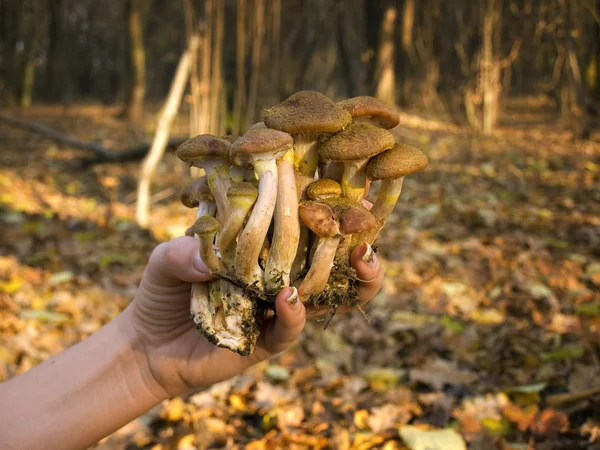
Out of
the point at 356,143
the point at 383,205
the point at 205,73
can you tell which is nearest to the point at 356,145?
the point at 356,143

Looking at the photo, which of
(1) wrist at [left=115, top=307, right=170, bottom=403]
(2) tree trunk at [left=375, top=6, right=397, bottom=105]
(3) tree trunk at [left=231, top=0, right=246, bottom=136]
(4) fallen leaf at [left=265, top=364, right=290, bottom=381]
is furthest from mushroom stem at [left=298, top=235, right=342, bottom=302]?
(2) tree trunk at [left=375, top=6, right=397, bottom=105]

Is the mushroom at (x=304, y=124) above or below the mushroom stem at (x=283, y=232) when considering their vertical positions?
above

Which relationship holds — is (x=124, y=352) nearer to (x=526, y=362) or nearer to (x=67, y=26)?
(x=526, y=362)

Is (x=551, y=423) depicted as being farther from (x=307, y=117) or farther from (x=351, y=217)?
(x=307, y=117)

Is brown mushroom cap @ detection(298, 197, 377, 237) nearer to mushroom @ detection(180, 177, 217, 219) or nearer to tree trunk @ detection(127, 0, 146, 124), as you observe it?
mushroom @ detection(180, 177, 217, 219)

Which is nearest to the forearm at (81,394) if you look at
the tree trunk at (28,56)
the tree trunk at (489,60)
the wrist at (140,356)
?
the wrist at (140,356)

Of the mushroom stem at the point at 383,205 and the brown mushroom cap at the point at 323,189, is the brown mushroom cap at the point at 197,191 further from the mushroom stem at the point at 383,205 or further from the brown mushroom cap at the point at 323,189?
the mushroom stem at the point at 383,205

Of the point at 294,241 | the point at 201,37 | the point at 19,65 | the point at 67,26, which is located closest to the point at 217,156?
the point at 294,241
